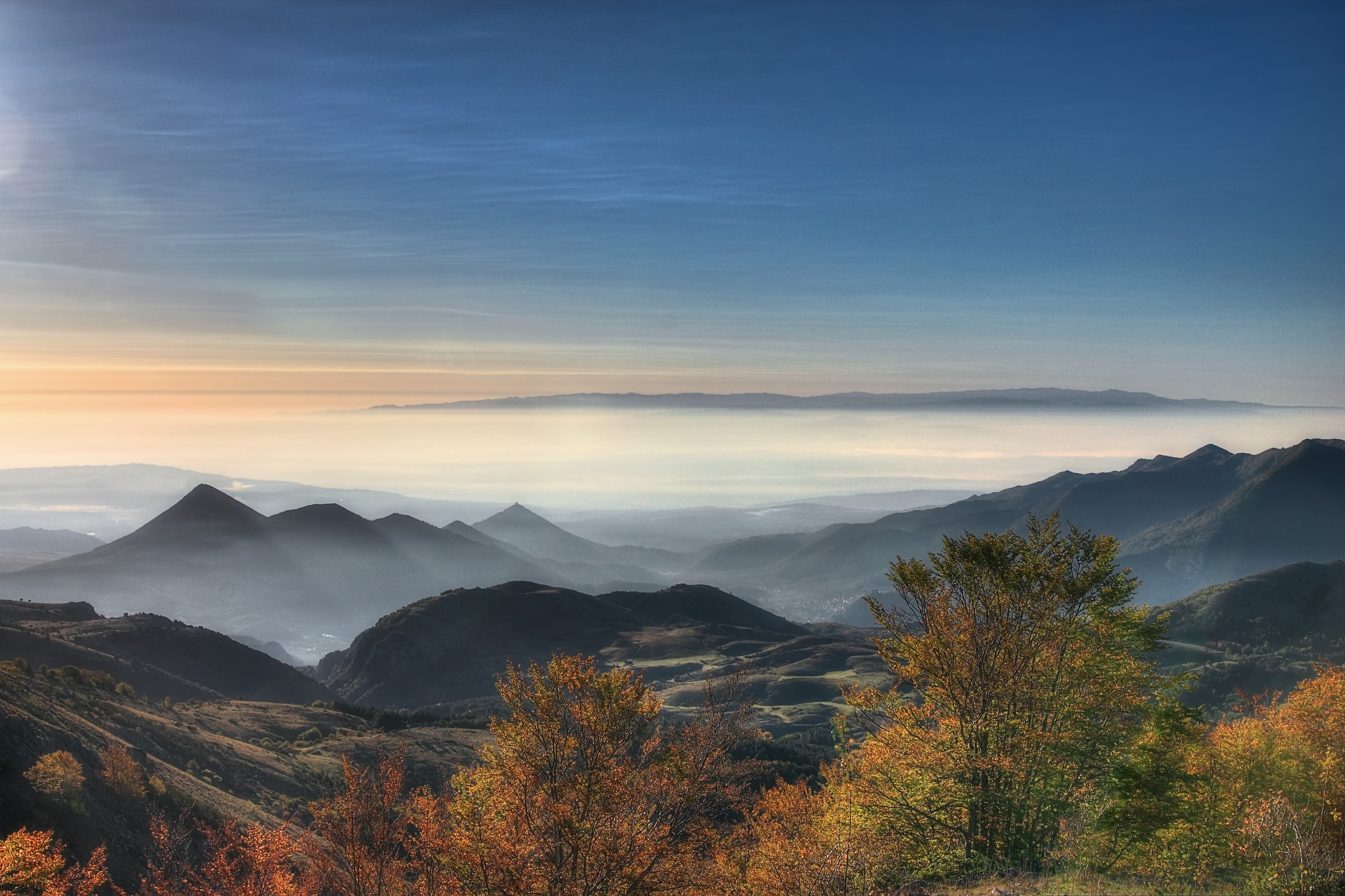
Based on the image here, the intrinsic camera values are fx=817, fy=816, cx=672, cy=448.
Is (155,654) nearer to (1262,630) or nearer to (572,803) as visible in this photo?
(572,803)

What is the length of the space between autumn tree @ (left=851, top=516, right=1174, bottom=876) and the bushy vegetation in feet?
0.23

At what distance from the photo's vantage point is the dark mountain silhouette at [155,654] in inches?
4380

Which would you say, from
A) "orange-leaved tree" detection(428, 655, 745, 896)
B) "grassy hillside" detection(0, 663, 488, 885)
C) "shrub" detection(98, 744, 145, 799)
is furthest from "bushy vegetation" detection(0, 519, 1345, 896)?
"shrub" detection(98, 744, 145, 799)

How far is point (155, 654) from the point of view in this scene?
143750 mm

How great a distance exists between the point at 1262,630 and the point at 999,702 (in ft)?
646

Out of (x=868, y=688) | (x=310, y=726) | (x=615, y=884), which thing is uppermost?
(x=868, y=688)

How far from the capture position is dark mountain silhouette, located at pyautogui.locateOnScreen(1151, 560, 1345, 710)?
144250mm

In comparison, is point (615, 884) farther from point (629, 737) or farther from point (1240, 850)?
point (1240, 850)

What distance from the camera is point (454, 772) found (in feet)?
213

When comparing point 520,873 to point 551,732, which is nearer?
point 520,873

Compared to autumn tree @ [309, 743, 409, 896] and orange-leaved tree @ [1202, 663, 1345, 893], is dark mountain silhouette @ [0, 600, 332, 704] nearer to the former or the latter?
autumn tree @ [309, 743, 409, 896]

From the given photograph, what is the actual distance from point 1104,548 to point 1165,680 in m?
4.77

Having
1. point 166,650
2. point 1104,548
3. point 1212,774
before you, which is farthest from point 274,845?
point 166,650

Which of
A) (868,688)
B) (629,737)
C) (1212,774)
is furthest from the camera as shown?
(1212,774)
